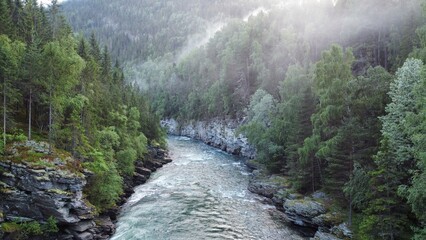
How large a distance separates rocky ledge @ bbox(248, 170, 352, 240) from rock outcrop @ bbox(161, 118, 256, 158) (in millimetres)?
29962

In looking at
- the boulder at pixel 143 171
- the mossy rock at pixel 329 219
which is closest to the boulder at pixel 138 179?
the boulder at pixel 143 171

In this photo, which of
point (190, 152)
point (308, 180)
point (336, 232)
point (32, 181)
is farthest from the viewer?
point (190, 152)

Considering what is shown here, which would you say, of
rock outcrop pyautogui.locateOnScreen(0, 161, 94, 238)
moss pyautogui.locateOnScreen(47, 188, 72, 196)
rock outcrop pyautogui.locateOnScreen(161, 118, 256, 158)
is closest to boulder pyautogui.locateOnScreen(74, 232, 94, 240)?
rock outcrop pyautogui.locateOnScreen(0, 161, 94, 238)

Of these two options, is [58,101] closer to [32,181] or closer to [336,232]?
[32,181]

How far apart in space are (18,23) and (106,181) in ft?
105

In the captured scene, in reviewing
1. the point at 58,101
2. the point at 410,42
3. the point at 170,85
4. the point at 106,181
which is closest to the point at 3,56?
the point at 58,101

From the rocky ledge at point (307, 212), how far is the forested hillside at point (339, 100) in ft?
5.02

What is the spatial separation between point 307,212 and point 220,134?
6689cm

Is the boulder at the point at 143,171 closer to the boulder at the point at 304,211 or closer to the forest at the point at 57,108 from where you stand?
the forest at the point at 57,108

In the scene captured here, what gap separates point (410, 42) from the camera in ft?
191

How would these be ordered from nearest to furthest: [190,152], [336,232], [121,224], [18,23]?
[336,232] < [121,224] < [18,23] < [190,152]

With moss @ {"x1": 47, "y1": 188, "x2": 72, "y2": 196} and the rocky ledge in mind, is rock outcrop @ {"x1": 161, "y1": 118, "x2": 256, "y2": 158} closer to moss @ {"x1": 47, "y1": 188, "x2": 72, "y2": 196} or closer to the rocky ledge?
the rocky ledge

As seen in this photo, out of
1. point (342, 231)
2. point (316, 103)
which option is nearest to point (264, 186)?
point (316, 103)

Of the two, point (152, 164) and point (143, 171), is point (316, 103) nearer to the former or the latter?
point (143, 171)
